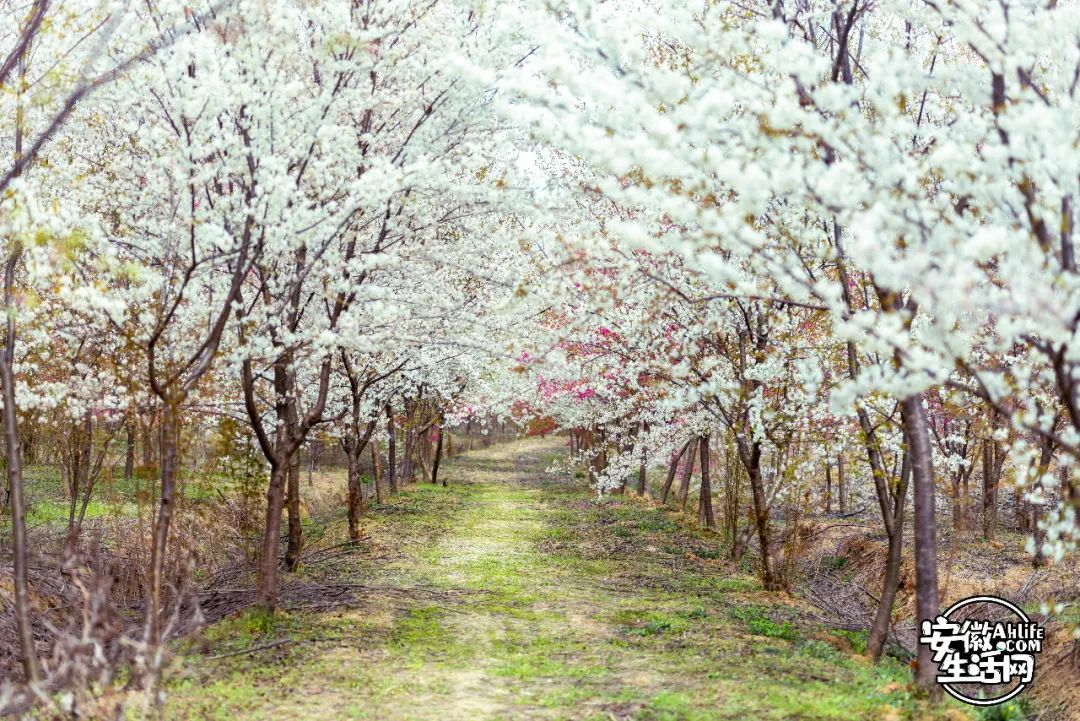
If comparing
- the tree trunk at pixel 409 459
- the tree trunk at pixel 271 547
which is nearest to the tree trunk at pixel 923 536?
the tree trunk at pixel 271 547

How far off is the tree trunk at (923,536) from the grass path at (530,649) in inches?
11.6

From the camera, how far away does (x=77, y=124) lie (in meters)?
10.2

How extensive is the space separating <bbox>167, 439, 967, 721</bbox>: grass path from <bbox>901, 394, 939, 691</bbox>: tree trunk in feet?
0.97

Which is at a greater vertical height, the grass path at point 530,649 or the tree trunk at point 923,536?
the tree trunk at point 923,536

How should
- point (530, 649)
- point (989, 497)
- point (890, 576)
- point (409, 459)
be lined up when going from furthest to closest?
point (409, 459), point (989, 497), point (530, 649), point (890, 576)

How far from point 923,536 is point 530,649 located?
12.4 feet

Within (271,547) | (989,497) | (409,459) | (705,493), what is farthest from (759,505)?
(409,459)

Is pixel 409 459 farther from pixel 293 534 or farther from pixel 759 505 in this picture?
pixel 759 505

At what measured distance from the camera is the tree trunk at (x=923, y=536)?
21.6 feet

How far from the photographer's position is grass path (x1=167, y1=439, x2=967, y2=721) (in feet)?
21.7

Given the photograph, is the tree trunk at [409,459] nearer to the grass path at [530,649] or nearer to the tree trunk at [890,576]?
the grass path at [530,649]

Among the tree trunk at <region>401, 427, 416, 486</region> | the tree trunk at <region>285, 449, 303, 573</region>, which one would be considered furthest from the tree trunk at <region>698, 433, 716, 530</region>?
the tree trunk at <region>401, 427, 416, 486</region>

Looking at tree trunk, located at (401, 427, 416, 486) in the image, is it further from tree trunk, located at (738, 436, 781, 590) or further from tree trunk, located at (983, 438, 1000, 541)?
tree trunk, located at (738, 436, 781, 590)

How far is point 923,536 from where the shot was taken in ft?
21.8
